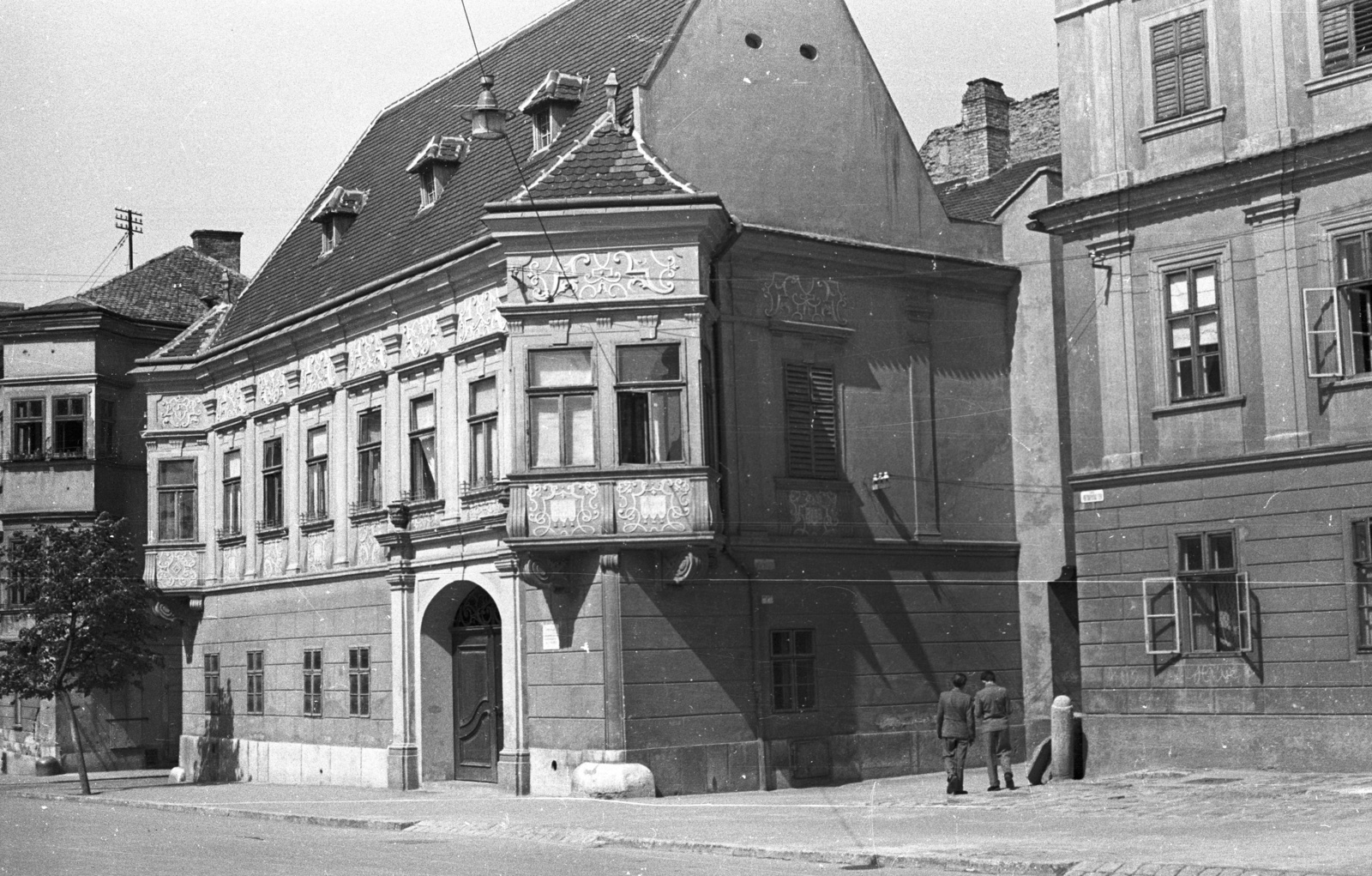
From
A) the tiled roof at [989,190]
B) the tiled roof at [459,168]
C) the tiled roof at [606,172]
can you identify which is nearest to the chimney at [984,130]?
the tiled roof at [989,190]

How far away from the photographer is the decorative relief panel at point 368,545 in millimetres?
30016

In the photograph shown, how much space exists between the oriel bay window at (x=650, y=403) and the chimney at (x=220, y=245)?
1128 inches

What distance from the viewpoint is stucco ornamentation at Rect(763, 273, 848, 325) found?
27047mm

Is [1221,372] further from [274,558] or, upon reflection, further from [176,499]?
[176,499]

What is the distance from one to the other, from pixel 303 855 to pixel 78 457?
26348 mm

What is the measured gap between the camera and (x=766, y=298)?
2695 centimetres

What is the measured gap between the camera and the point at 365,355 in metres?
30.9

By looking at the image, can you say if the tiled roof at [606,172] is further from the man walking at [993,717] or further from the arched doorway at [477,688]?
the man walking at [993,717]

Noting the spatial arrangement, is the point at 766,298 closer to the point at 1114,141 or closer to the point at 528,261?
the point at 528,261

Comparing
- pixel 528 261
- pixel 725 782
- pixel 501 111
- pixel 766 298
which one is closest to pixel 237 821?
pixel 725 782

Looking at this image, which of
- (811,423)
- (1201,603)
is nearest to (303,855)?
(1201,603)

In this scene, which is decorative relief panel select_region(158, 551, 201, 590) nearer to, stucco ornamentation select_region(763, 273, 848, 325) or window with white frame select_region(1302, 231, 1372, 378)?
stucco ornamentation select_region(763, 273, 848, 325)

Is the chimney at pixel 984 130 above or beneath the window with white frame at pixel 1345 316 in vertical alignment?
above

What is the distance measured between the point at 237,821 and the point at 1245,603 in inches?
543
